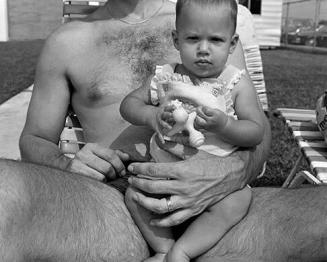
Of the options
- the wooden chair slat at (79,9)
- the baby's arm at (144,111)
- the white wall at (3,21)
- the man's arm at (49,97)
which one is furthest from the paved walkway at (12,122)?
the white wall at (3,21)

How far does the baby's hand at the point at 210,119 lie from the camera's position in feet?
7.03

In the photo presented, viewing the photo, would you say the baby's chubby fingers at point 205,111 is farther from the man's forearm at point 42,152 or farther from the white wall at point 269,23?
the white wall at point 269,23

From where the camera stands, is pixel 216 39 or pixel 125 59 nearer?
pixel 216 39

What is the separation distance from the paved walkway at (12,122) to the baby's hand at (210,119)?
11.7 feet

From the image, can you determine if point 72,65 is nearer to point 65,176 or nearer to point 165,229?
point 65,176

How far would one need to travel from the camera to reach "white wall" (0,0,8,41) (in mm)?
31375

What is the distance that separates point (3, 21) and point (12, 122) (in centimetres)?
2578

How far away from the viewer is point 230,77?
7.89ft

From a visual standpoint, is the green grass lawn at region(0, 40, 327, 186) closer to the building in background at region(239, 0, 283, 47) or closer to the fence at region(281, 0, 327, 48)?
the fence at region(281, 0, 327, 48)

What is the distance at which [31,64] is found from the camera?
15.5 metres

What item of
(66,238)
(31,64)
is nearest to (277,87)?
(31,64)

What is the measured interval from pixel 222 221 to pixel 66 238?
22.0 inches

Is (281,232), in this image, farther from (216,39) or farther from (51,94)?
(51,94)

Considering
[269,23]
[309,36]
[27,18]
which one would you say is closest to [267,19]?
[269,23]
